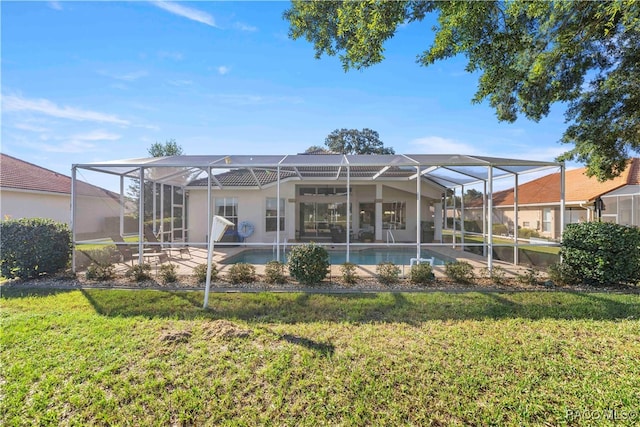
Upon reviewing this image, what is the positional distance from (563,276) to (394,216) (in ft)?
34.1

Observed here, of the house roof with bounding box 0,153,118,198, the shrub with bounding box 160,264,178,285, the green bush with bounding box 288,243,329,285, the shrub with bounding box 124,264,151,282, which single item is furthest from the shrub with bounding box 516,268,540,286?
the house roof with bounding box 0,153,118,198

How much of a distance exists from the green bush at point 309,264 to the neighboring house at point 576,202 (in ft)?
40.7

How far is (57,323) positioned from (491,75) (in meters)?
9.86

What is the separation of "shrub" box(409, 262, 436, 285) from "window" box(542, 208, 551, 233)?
18.3 metres

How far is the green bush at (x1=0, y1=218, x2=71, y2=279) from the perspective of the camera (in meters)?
7.12

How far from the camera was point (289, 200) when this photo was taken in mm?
15633

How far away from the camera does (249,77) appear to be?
1049cm

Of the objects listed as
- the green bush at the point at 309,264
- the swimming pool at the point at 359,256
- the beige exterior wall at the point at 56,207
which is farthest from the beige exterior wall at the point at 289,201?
the green bush at the point at 309,264

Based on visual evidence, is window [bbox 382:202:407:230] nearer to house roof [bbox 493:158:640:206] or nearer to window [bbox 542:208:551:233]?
house roof [bbox 493:158:640:206]

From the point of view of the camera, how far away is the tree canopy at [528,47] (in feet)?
17.2

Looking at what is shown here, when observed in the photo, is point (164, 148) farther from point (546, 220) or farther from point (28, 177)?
point (546, 220)

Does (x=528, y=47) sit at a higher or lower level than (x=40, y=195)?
higher

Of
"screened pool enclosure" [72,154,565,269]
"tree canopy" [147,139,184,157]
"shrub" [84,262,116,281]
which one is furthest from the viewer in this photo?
"tree canopy" [147,139,184,157]

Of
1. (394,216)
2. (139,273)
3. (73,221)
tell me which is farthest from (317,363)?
(394,216)
